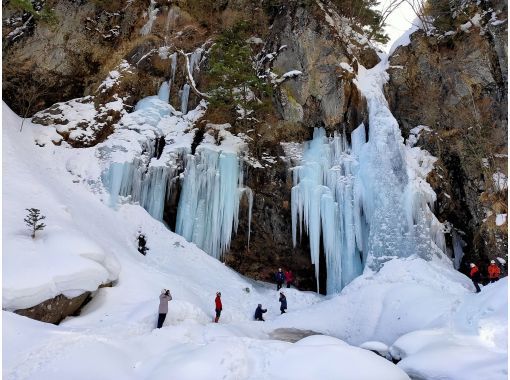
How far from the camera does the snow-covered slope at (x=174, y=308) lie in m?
5.33

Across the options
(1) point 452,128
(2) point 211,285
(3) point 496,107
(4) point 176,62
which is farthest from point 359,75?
(2) point 211,285

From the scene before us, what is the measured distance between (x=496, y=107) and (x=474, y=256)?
6083 millimetres

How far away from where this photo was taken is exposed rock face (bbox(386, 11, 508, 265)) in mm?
14109

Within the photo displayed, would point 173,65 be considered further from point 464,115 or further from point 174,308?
point 464,115

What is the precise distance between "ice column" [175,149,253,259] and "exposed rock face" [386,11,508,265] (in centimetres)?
792

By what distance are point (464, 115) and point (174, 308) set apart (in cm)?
1371

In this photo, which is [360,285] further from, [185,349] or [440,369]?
[185,349]

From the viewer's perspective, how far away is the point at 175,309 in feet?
29.1

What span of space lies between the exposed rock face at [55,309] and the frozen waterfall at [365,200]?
8510 millimetres

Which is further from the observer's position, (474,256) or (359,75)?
(359,75)

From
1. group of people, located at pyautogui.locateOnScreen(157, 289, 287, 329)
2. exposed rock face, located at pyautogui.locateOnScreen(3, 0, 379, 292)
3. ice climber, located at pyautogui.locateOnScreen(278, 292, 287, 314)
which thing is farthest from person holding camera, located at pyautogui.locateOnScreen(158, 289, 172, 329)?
exposed rock face, located at pyautogui.locateOnScreen(3, 0, 379, 292)

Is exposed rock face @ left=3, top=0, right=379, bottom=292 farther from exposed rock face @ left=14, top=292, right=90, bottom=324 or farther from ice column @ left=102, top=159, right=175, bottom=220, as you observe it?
exposed rock face @ left=14, top=292, right=90, bottom=324

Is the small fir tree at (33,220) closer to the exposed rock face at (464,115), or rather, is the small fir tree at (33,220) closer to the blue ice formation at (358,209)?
the blue ice formation at (358,209)

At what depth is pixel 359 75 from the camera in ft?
55.3
